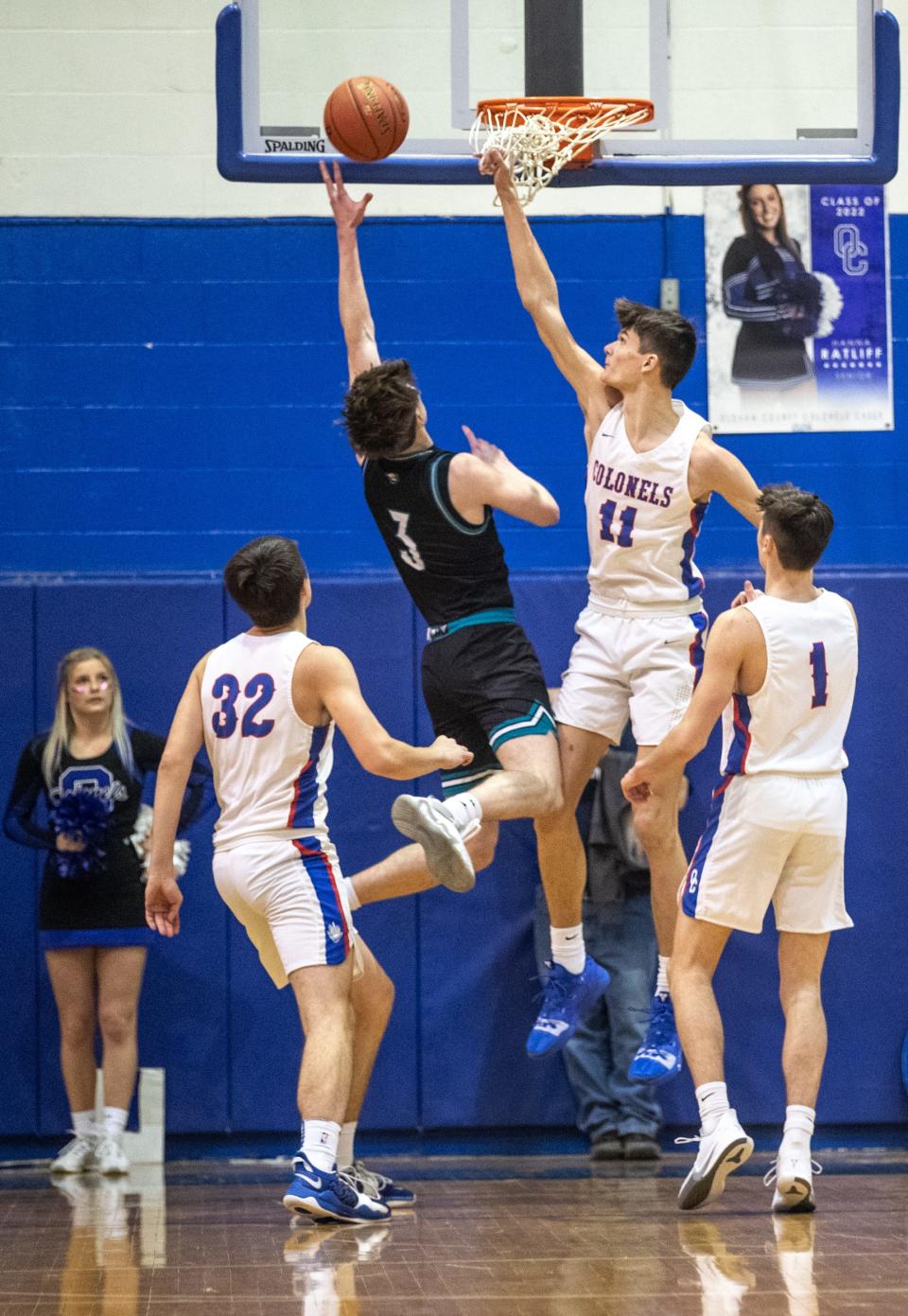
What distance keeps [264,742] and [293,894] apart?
20.0 inches

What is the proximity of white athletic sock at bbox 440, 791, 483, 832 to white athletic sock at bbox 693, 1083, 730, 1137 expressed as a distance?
121cm

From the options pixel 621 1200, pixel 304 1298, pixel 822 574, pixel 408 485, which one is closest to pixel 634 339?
pixel 408 485

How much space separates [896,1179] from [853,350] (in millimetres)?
3981

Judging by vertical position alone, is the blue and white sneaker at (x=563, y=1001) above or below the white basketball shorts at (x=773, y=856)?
below

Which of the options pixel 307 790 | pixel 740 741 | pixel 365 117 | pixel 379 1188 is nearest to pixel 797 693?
pixel 740 741

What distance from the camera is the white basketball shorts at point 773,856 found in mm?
6320

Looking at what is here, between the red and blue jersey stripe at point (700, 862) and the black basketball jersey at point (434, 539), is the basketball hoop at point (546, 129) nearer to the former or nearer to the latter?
the black basketball jersey at point (434, 539)

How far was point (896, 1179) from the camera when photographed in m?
7.59

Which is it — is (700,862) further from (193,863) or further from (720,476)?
(193,863)

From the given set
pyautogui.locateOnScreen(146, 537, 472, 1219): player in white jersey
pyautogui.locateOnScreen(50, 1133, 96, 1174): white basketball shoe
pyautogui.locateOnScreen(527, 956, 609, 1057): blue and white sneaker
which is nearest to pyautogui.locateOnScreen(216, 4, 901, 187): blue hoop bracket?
pyautogui.locateOnScreen(146, 537, 472, 1219): player in white jersey

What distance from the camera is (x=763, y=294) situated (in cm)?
910

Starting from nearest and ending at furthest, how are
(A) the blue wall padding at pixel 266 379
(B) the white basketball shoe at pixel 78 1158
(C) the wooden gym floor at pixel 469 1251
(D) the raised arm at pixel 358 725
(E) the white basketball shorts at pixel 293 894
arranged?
(C) the wooden gym floor at pixel 469 1251 → (D) the raised arm at pixel 358 725 → (E) the white basketball shorts at pixel 293 894 → (B) the white basketball shoe at pixel 78 1158 → (A) the blue wall padding at pixel 266 379

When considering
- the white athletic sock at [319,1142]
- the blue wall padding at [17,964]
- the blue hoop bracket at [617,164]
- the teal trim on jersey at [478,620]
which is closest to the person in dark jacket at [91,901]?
the blue wall padding at [17,964]

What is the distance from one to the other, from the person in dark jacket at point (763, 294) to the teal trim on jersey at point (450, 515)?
295cm
